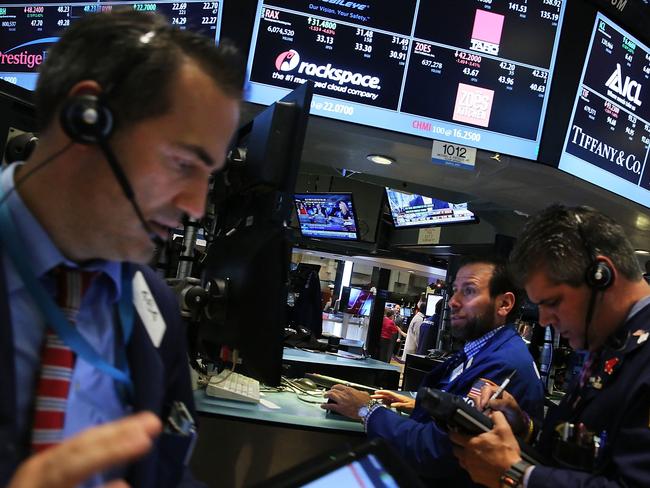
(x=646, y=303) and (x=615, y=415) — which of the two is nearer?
(x=615, y=415)

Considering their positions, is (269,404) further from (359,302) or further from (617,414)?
(359,302)

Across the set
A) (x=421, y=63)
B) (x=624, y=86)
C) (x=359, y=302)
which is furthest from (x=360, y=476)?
(x=359, y=302)

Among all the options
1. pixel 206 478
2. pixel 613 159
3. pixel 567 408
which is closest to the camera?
pixel 567 408

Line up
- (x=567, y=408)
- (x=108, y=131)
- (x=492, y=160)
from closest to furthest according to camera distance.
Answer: (x=108, y=131)
(x=567, y=408)
(x=492, y=160)

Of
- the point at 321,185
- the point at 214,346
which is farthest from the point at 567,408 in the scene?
the point at 321,185

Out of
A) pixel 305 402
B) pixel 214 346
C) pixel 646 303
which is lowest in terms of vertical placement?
pixel 305 402

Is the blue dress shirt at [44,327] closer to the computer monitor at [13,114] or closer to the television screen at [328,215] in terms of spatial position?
the computer monitor at [13,114]

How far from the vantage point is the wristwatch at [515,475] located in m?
1.39

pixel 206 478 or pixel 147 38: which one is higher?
pixel 147 38

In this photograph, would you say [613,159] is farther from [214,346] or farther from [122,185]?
[122,185]

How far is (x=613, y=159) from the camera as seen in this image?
10.8 ft

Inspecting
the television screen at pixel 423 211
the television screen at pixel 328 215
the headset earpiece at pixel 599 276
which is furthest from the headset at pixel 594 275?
the television screen at pixel 328 215

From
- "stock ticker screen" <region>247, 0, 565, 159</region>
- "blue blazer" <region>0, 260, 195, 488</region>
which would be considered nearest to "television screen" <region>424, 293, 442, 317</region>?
"stock ticker screen" <region>247, 0, 565, 159</region>

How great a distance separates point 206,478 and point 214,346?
2.15 ft
